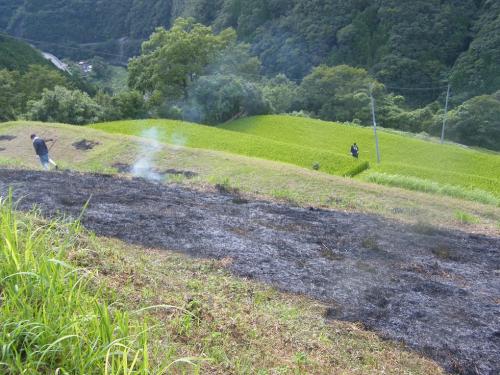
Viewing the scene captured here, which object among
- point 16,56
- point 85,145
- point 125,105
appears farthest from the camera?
point 16,56

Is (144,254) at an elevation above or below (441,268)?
above

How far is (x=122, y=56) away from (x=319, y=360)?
108008 mm

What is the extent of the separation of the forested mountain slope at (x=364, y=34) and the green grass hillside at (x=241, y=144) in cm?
4469

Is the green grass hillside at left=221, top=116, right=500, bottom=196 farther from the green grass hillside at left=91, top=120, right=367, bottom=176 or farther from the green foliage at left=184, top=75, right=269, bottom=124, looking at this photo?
the green grass hillside at left=91, top=120, right=367, bottom=176

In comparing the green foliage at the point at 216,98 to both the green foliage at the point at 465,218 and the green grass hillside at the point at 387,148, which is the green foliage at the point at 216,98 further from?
the green foliage at the point at 465,218

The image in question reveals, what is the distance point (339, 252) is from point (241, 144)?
1791 cm

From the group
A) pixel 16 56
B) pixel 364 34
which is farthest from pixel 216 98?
pixel 364 34

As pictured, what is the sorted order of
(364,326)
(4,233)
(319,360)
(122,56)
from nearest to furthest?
(4,233) < (319,360) < (364,326) < (122,56)

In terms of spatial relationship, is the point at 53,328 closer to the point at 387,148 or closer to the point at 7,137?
the point at 7,137

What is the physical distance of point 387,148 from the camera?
3331 cm

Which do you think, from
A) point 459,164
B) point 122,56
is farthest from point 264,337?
point 122,56

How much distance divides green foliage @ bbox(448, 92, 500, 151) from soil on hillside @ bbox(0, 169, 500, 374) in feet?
139

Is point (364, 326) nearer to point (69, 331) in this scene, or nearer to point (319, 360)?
point (319, 360)

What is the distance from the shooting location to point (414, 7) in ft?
247
